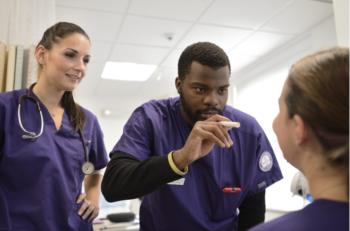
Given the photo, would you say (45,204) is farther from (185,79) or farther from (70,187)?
(185,79)

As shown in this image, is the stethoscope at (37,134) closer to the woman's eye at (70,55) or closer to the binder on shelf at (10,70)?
the woman's eye at (70,55)

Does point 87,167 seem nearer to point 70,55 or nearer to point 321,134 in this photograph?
point 70,55

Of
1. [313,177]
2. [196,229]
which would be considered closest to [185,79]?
[196,229]

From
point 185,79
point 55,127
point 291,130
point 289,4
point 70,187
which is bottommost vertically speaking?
point 70,187

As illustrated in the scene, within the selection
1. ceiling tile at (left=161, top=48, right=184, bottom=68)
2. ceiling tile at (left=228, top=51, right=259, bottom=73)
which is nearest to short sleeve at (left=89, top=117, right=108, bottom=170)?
ceiling tile at (left=161, top=48, right=184, bottom=68)

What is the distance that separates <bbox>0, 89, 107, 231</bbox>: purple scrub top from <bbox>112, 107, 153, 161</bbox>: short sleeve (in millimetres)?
298

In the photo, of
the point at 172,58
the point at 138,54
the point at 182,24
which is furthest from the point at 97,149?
the point at 172,58

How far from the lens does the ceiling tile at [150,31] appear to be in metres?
2.77

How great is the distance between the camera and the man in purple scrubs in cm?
104

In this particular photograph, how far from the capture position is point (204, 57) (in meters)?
1.07

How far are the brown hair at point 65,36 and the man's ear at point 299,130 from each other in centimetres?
94

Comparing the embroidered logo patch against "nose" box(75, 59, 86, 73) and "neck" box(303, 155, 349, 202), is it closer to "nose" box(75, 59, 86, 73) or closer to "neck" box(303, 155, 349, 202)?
"neck" box(303, 155, 349, 202)

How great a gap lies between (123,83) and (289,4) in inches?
107

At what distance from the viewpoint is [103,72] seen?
4223mm
